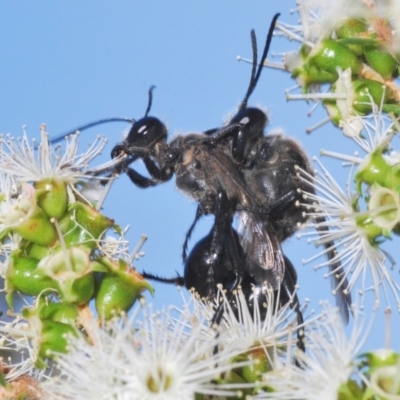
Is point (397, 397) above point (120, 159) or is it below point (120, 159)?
below

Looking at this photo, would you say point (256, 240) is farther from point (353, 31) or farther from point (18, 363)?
point (18, 363)

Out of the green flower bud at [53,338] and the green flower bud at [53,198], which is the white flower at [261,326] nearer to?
the green flower bud at [53,338]

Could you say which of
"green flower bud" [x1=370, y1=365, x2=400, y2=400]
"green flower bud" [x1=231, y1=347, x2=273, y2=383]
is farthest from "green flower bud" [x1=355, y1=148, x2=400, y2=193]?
"green flower bud" [x1=370, y1=365, x2=400, y2=400]

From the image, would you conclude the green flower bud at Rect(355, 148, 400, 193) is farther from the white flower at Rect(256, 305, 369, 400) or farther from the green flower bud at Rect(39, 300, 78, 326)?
the green flower bud at Rect(39, 300, 78, 326)

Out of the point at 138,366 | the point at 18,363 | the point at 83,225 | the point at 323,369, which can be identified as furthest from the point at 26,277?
the point at 323,369

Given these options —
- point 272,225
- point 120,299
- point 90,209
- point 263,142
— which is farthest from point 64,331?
point 263,142

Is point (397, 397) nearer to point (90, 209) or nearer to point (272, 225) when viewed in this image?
point (90, 209)

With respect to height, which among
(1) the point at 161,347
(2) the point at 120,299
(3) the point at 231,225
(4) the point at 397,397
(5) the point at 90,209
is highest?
(3) the point at 231,225
